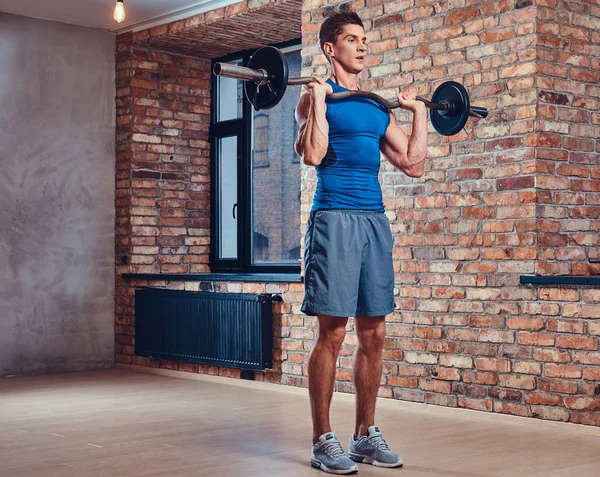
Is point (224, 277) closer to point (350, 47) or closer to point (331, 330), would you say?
point (331, 330)

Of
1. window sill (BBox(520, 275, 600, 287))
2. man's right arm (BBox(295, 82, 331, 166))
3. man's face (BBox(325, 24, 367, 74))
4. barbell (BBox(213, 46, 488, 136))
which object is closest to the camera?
barbell (BBox(213, 46, 488, 136))

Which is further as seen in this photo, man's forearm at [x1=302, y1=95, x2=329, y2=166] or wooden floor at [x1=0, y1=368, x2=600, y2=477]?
wooden floor at [x1=0, y1=368, x2=600, y2=477]

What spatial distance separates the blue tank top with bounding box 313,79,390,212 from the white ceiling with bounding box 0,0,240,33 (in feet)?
9.36

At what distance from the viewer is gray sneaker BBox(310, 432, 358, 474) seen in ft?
11.0

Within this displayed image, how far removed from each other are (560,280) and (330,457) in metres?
1.47

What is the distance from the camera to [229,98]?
7.12m

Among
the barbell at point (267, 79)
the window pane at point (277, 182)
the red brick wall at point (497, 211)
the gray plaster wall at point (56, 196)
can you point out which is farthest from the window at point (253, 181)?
the barbell at point (267, 79)

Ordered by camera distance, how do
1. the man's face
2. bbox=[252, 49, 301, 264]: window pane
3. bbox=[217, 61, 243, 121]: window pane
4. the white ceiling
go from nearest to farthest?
the man's face → the white ceiling → bbox=[252, 49, 301, 264]: window pane → bbox=[217, 61, 243, 121]: window pane

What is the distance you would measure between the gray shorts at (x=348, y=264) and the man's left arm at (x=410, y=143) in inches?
9.7

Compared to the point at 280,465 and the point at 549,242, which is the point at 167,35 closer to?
the point at 549,242

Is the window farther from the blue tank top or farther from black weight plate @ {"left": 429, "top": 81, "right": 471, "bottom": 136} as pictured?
the blue tank top

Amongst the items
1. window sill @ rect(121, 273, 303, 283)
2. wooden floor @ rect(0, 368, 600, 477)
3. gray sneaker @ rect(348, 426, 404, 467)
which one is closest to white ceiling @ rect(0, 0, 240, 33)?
window sill @ rect(121, 273, 303, 283)

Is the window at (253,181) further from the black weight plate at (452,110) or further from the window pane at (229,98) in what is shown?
the black weight plate at (452,110)

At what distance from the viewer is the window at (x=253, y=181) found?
21.5 ft
